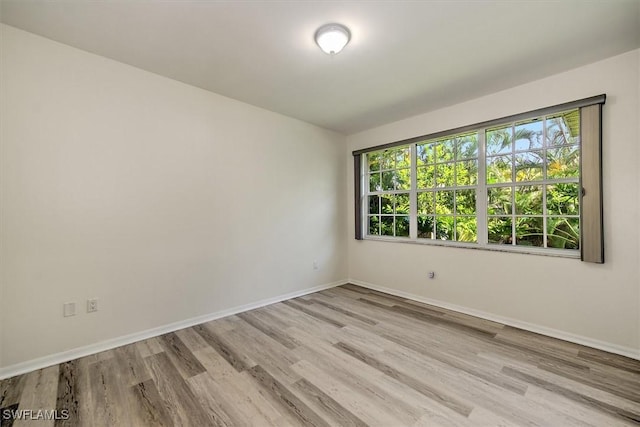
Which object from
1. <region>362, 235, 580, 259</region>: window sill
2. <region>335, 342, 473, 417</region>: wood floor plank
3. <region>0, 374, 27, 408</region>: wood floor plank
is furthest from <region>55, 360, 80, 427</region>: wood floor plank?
<region>362, 235, 580, 259</region>: window sill

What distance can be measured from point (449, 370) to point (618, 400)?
39.1 inches

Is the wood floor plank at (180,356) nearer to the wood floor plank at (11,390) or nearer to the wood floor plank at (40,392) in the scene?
the wood floor plank at (40,392)

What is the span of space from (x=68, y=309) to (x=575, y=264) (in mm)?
4528

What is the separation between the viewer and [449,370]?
2090mm

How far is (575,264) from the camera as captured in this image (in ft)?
8.38

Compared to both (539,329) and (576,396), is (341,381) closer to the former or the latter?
(576,396)

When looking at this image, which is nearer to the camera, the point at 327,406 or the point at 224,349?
the point at 327,406

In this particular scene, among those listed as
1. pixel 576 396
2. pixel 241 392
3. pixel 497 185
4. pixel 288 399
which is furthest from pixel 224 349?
pixel 497 185

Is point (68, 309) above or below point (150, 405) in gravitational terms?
above

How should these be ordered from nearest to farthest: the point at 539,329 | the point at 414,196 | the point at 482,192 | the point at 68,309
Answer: the point at 68,309 < the point at 539,329 < the point at 482,192 < the point at 414,196

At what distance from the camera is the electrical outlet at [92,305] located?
235cm

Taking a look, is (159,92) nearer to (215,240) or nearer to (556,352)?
(215,240)

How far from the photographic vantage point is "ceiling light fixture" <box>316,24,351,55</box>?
199cm

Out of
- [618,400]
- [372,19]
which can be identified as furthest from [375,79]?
[618,400]
